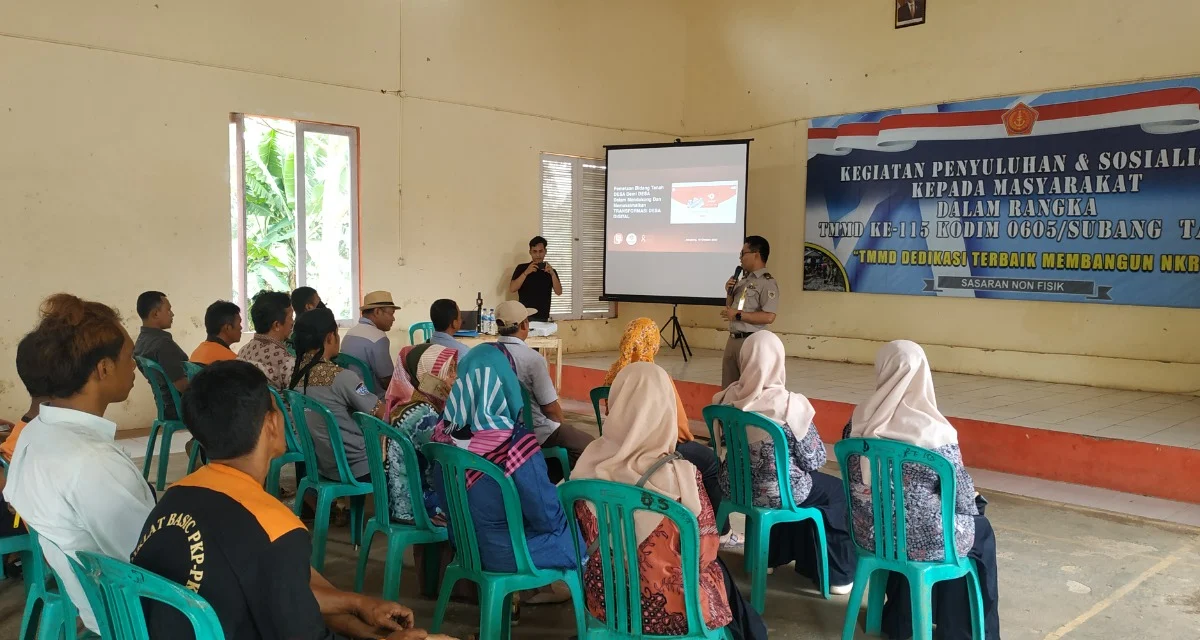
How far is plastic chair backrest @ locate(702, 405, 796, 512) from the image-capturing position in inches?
119

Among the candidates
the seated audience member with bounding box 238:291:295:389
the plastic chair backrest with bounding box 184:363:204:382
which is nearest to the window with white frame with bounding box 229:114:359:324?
the plastic chair backrest with bounding box 184:363:204:382

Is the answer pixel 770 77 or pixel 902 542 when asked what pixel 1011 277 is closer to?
pixel 770 77

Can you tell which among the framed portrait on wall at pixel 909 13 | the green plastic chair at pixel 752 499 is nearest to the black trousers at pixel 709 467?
the green plastic chair at pixel 752 499

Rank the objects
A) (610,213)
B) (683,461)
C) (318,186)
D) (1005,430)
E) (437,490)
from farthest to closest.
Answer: (610,213)
(318,186)
(1005,430)
(437,490)
(683,461)

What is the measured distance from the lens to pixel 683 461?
219 centimetres

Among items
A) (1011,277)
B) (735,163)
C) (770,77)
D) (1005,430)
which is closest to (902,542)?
(1005,430)

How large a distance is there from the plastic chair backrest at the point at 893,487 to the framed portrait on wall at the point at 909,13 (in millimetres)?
6468

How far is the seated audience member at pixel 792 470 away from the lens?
3084mm

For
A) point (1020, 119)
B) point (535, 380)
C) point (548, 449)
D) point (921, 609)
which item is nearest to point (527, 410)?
point (535, 380)

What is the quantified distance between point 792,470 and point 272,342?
2.43 metres

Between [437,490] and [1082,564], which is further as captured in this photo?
[1082,564]

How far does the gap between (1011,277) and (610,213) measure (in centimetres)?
376

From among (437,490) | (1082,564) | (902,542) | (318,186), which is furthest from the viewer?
(318,186)

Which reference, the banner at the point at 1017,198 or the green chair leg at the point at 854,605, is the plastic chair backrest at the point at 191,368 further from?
the banner at the point at 1017,198
